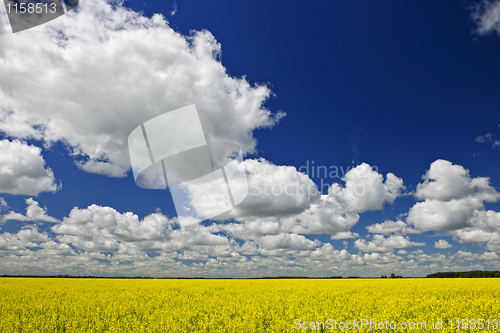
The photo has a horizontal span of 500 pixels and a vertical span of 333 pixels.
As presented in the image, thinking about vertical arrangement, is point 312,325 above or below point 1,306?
above

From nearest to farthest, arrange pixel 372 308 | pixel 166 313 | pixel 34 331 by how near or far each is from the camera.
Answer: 1. pixel 34 331
2. pixel 166 313
3. pixel 372 308

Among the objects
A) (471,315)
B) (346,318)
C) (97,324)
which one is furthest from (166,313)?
(471,315)

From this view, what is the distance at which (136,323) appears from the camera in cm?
996

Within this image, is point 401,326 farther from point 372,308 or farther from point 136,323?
point 136,323

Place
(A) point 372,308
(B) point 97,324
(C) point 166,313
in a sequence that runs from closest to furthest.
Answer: (B) point 97,324 → (C) point 166,313 → (A) point 372,308

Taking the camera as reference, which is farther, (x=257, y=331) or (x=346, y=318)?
(x=346, y=318)

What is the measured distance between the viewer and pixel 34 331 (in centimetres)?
923

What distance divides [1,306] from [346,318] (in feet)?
58.7

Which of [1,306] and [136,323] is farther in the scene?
[1,306]

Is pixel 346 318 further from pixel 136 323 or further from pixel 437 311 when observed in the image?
pixel 136 323

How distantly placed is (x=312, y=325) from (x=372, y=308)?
16.0 ft

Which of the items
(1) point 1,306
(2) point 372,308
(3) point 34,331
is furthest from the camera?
(1) point 1,306

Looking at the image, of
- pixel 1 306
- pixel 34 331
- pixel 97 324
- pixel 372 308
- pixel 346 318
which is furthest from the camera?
pixel 1 306

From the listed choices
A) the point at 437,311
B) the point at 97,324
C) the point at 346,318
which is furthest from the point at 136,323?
the point at 437,311
